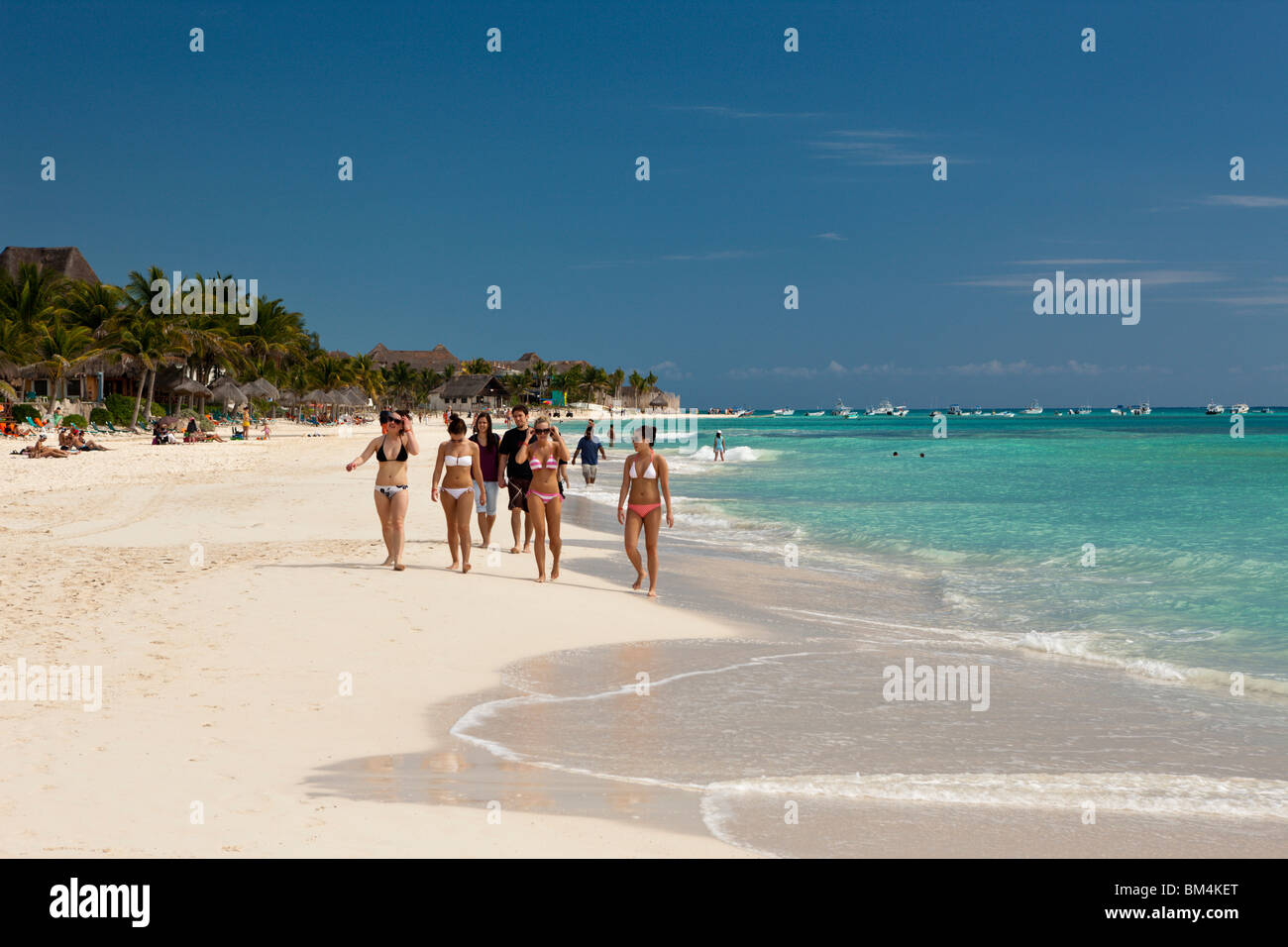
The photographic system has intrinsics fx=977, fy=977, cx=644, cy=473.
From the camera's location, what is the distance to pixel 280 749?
5.07 metres

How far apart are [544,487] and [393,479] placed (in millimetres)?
1586

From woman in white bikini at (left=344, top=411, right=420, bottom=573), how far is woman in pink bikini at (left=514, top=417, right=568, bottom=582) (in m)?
1.26

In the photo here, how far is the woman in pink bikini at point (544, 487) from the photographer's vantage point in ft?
34.0

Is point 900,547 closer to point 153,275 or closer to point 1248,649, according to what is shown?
point 1248,649

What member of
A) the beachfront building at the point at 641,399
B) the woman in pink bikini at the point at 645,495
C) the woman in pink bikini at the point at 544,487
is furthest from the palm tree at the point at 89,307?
the beachfront building at the point at 641,399

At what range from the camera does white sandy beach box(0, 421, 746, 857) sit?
4016mm

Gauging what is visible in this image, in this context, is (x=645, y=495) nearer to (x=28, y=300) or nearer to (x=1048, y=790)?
(x=1048, y=790)

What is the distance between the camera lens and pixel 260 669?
662cm

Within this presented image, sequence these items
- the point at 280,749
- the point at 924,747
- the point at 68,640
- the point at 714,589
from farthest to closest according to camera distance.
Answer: the point at 714,589, the point at 68,640, the point at 924,747, the point at 280,749

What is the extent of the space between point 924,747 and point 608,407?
6684 inches

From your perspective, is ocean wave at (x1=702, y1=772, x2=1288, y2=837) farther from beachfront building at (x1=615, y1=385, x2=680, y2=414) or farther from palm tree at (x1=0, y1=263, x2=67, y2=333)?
beachfront building at (x1=615, y1=385, x2=680, y2=414)

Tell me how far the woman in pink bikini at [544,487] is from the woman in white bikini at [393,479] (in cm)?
126

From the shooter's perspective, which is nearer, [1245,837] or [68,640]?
[1245,837]
